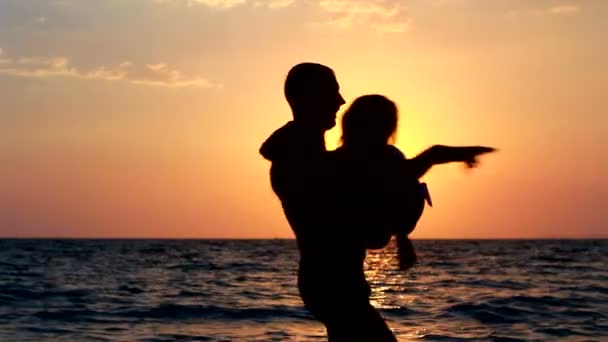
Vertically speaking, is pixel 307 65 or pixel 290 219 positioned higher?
pixel 307 65

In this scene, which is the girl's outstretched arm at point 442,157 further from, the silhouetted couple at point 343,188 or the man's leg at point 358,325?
the man's leg at point 358,325

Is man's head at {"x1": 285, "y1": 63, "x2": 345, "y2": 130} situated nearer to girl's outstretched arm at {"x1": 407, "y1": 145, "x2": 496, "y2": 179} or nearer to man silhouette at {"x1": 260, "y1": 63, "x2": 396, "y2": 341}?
man silhouette at {"x1": 260, "y1": 63, "x2": 396, "y2": 341}

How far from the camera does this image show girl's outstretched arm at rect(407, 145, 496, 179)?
3578mm

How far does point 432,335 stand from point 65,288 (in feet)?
45.0

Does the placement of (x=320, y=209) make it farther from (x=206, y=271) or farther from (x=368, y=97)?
(x=206, y=271)

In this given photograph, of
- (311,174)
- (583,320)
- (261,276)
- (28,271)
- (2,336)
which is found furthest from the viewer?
(28,271)

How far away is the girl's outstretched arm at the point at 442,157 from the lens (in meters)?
3.58

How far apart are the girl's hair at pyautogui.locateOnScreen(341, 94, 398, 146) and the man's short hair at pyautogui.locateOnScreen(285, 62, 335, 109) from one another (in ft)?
0.54

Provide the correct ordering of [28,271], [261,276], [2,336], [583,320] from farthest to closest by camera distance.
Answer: [28,271] < [261,276] < [583,320] < [2,336]

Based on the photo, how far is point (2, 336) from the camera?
46.9ft

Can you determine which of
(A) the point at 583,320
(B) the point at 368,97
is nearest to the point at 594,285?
(A) the point at 583,320

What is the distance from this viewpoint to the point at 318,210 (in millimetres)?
3646

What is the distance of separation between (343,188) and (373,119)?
0.31 meters

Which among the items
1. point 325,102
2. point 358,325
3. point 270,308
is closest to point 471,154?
point 325,102
